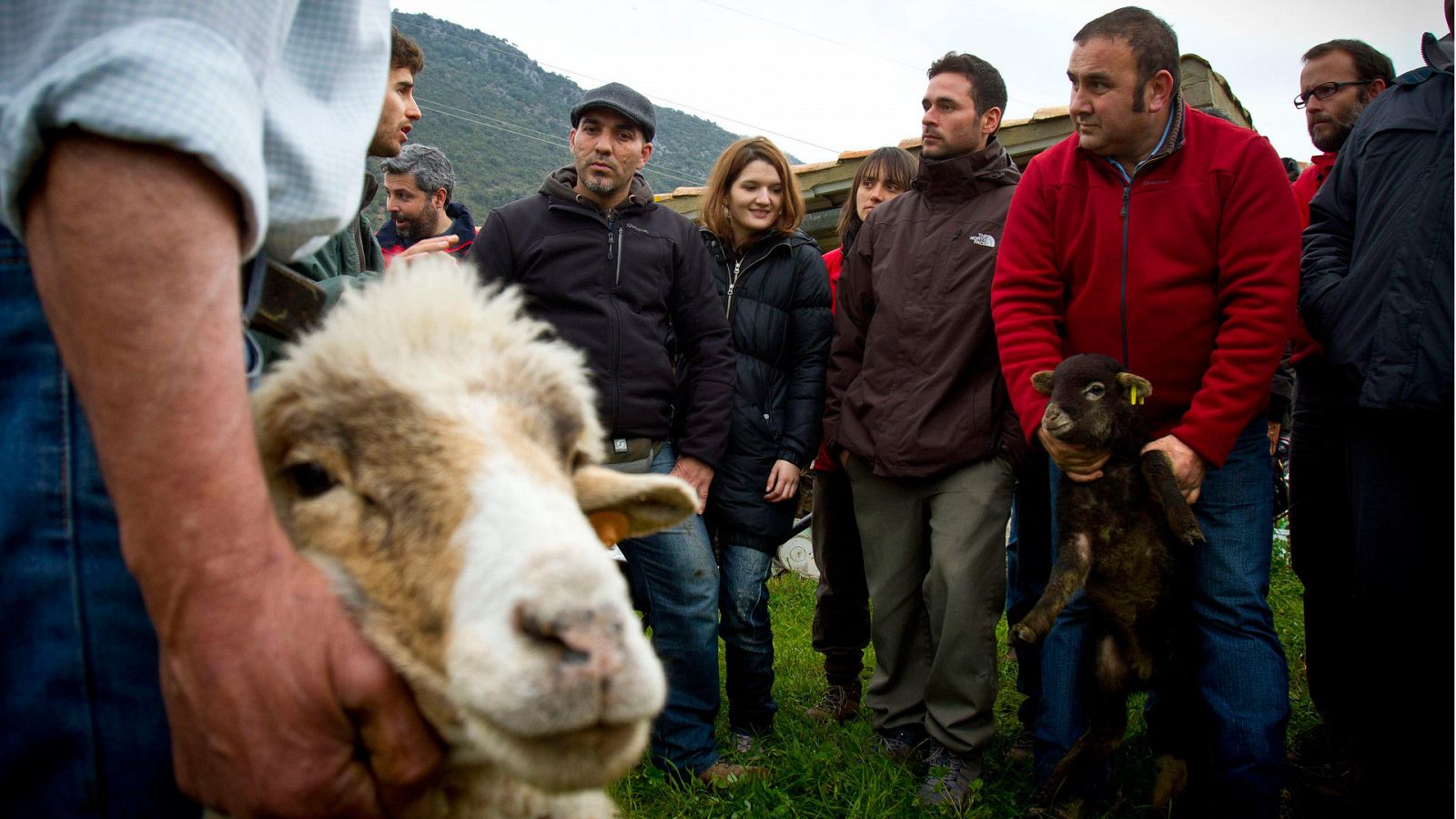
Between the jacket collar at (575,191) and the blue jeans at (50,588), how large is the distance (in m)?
3.73

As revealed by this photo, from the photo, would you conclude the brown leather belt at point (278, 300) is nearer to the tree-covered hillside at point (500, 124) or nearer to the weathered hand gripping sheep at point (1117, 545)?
the weathered hand gripping sheep at point (1117, 545)

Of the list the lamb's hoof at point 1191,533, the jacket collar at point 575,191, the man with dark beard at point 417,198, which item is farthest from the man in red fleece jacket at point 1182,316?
the man with dark beard at point 417,198

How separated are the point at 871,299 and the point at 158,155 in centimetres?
437

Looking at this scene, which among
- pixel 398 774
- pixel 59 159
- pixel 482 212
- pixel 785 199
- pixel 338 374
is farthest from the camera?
pixel 482 212

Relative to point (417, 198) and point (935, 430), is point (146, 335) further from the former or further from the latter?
point (417, 198)

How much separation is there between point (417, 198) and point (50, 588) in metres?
6.70

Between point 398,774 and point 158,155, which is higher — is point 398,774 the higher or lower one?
the lower one

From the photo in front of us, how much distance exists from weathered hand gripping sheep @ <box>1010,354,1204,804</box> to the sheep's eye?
2552 millimetres

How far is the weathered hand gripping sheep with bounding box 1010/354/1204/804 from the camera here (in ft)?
11.1

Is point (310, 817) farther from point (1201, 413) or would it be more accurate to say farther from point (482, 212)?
point (482, 212)

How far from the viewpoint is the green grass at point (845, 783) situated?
13.0 ft

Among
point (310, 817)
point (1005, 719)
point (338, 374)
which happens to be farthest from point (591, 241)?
point (310, 817)

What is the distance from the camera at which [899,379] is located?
460 centimetres

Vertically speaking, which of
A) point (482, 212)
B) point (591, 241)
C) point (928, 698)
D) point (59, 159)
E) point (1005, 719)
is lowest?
point (482, 212)
